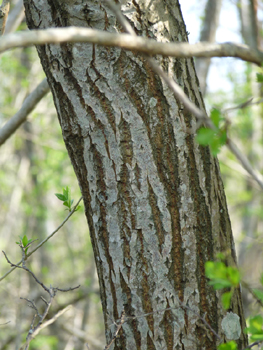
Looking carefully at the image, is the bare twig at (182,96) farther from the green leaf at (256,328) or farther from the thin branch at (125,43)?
the green leaf at (256,328)

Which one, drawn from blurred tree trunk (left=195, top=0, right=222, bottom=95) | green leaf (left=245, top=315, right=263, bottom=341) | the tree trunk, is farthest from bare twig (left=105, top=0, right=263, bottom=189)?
blurred tree trunk (left=195, top=0, right=222, bottom=95)

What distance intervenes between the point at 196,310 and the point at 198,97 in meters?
0.90

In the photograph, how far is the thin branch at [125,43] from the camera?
61 cm

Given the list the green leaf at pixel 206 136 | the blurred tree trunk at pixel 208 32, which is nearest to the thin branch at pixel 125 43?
the green leaf at pixel 206 136

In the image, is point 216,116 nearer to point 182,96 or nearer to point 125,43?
point 182,96

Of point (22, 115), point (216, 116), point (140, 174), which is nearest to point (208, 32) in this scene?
point (22, 115)

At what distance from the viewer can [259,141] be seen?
26.3 feet

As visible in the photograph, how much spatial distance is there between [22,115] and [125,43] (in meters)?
1.56

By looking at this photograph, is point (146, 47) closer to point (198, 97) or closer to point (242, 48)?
point (242, 48)

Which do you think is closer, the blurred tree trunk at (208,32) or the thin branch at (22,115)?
the thin branch at (22,115)

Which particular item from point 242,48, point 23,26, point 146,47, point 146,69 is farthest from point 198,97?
Answer: point 23,26

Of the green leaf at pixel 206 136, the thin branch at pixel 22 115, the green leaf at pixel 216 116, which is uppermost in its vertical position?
the thin branch at pixel 22 115

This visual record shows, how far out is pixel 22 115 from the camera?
208cm

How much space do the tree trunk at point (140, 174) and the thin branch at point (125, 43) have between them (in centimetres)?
53
